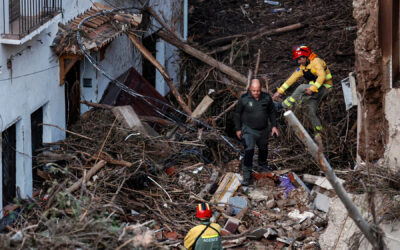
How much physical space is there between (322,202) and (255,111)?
75.4 inches

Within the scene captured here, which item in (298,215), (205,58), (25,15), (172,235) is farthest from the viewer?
(205,58)

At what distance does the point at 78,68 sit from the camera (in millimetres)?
12852

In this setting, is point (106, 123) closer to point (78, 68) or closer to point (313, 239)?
point (78, 68)

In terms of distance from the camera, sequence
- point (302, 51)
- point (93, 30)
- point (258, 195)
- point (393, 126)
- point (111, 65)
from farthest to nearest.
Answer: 1. point (111, 65)
2. point (302, 51)
3. point (93, 30)
4. point (258, 195)
5. point (393, 126)

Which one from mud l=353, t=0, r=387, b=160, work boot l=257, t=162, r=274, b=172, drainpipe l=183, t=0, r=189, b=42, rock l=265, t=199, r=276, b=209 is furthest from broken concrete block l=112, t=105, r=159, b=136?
drainpipe l=183, t=0, r=189, b=42

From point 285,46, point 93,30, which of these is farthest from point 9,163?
point 285,46

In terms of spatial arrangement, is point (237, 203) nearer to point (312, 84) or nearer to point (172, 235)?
point (172, 235)

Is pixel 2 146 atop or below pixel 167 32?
below

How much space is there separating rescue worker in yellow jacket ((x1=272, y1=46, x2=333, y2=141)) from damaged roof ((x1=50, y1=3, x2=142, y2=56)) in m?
3.29

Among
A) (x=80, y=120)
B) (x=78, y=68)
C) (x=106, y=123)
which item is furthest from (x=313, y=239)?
(x=78, y=68)

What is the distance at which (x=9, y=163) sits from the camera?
9.88 meters

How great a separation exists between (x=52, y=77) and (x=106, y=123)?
1287 millimetres

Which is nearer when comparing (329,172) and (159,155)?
(329,172)

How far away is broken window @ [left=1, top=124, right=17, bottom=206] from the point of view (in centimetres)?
966
